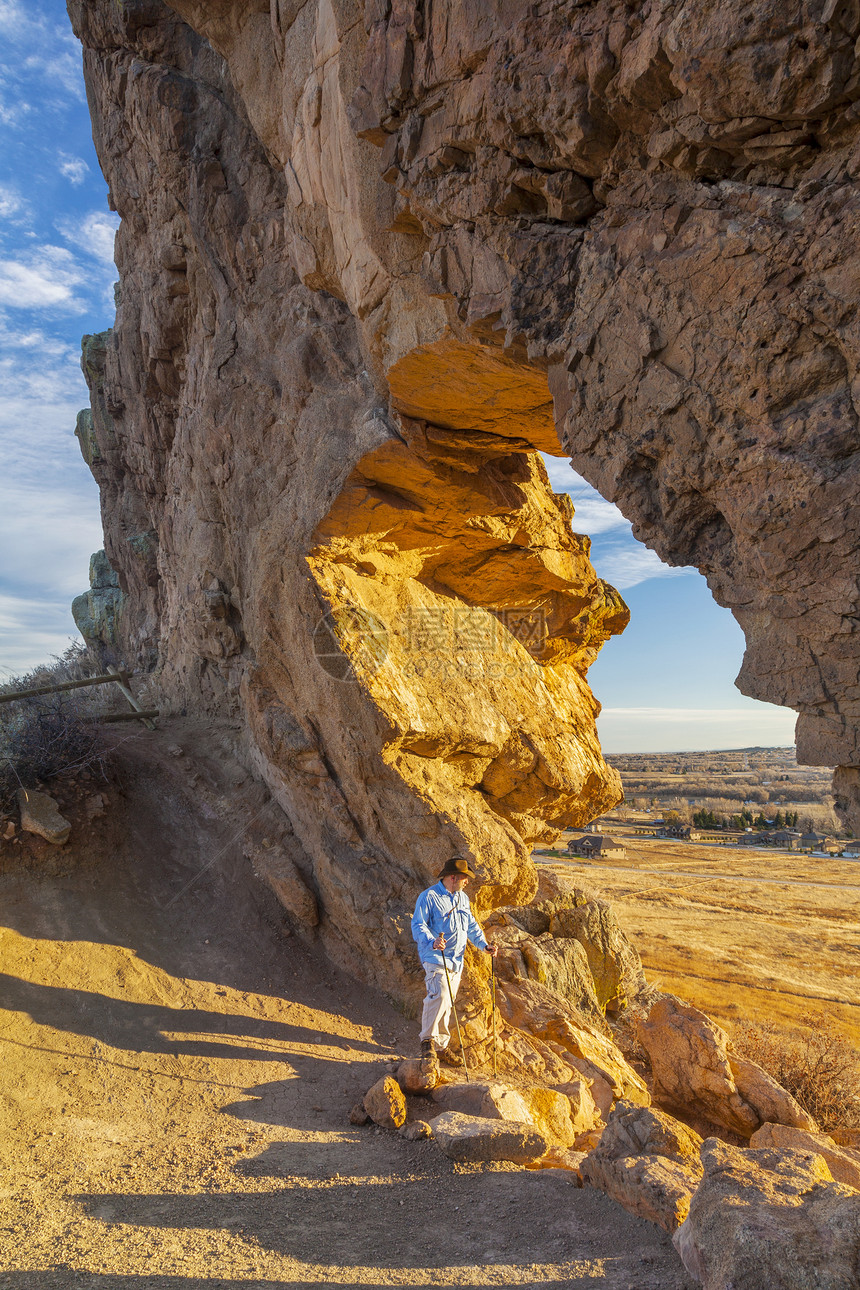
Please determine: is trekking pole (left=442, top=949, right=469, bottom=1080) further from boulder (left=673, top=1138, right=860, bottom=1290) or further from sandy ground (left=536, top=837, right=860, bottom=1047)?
sandy ground (left=536, top=837, right=860, bottom=1047)

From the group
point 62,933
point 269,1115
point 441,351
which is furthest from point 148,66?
point 269,1115

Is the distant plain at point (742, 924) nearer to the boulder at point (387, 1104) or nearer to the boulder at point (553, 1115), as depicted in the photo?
the boulder at point (553, 1115)

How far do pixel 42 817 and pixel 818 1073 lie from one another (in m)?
9.15

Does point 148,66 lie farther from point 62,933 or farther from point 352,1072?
point 352,1072

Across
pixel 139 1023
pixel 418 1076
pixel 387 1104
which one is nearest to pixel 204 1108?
pixel 139 1023

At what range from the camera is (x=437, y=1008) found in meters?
5.95

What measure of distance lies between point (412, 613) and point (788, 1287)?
22.7 feet

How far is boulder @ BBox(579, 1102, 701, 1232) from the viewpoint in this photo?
345cm

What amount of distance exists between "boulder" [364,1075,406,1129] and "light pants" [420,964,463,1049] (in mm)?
849

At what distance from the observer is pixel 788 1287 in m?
2.46

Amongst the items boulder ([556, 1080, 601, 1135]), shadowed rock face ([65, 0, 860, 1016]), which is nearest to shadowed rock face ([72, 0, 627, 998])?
shadowed rock face ([65, 0, 860, 1016])

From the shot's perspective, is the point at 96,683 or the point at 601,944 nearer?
the point at 96,683

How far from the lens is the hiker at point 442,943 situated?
593 cm

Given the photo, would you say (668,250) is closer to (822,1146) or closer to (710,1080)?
(822,1146)
